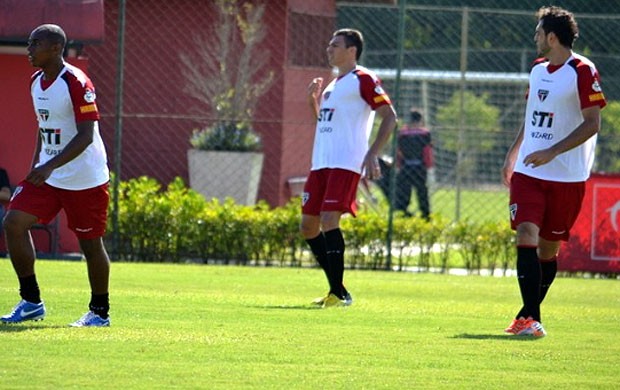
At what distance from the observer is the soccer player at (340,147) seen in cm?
1245

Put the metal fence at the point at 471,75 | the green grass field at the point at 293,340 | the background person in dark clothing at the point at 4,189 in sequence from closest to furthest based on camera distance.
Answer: the green grass field at the point at 293,340 → the background person in dark clothing at the point at 4,189 → the metal fence at the point at 471,75

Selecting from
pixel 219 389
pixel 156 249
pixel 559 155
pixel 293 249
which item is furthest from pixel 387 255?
pixel 219 389

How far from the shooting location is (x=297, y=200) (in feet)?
58.7

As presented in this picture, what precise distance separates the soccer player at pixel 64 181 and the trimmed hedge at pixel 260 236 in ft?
23.6

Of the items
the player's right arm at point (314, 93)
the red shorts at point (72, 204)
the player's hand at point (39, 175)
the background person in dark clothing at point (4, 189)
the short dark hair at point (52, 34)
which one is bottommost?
the background person in dark clothing at point (4, 189)

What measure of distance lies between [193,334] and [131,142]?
1238cm

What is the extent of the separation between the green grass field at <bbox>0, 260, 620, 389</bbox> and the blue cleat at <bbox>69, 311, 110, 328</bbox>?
11cm

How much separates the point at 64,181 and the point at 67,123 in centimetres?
39

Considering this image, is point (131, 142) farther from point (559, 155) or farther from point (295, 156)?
point (559, 155)

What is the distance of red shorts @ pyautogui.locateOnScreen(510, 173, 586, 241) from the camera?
10367 millimetres

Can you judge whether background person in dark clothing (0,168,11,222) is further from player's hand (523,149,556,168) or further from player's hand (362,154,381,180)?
player's hand (523,149,556,168)

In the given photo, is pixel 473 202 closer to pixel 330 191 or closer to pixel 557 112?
pixel 330 191

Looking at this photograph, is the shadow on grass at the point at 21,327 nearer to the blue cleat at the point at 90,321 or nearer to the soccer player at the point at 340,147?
the blue cleat at the point at 90,321

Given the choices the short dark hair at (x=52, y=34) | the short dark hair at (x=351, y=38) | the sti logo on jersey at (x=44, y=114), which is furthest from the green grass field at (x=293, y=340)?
the short dark hair at (x=351, y=38)
